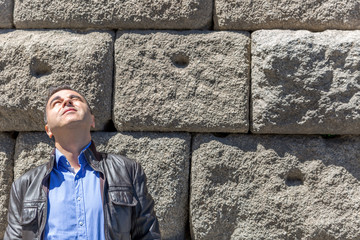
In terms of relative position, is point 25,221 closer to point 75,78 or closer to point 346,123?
point 75,78

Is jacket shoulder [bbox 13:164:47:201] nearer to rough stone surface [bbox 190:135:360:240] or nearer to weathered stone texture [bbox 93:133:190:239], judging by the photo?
weathered stone texture [bbox 93:133:190:239]

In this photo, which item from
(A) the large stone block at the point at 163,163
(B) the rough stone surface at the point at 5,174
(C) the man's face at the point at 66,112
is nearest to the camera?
(C) the man's face at the point at 66,112

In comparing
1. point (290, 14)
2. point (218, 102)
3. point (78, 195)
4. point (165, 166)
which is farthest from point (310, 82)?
point (78, 195)

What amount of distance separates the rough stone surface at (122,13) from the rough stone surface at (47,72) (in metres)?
0.11

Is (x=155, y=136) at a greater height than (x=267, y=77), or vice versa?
(x=267, y=77)

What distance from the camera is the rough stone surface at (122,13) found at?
2.72 metres

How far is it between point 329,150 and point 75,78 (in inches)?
68.4

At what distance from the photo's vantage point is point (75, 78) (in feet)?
8.86

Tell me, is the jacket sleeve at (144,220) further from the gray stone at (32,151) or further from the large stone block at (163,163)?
the gray stone at (32,151)

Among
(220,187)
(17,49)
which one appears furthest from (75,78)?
(220,187)

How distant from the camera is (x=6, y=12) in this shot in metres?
2.87

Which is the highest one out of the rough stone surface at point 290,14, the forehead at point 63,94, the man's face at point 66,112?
the rough stone surface at point 290,14

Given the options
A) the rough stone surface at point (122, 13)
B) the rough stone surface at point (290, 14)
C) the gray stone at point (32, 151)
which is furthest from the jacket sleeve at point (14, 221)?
the rough stone surface at point (290, 14)

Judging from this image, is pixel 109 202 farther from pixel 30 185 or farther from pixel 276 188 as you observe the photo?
pixel 276 188
